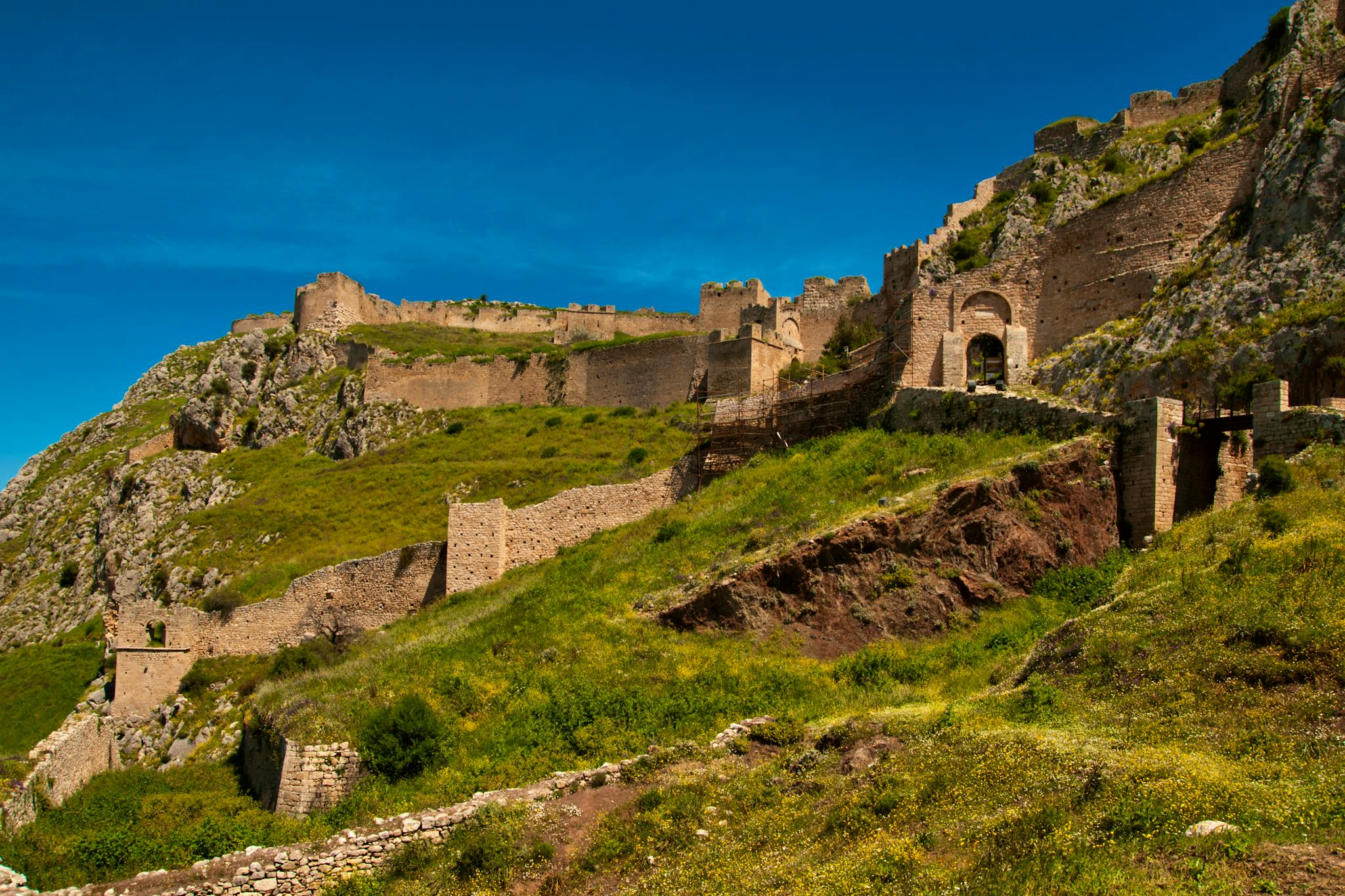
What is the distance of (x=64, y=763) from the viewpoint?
2111 cm

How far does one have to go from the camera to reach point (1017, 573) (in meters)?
16.9

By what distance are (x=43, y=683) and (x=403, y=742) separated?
21171mm

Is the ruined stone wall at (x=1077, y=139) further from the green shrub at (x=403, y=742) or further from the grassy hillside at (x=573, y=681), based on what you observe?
the green shrub at (x=403, y=742)

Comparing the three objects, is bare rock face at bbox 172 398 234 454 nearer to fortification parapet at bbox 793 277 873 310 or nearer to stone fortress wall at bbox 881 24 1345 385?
fortification parapet at bbox 793 277 873 310

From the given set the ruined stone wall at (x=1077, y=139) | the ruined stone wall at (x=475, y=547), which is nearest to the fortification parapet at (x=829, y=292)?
the ruined stone wall at (x=1077, y=139)

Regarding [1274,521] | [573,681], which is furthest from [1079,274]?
[573,681]

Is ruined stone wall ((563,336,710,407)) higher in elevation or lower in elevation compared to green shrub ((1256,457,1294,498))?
higher

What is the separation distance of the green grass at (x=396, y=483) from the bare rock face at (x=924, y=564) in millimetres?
13439

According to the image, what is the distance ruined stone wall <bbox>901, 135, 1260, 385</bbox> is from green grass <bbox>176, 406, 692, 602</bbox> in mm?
9809

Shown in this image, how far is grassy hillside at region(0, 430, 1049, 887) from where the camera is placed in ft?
47.6

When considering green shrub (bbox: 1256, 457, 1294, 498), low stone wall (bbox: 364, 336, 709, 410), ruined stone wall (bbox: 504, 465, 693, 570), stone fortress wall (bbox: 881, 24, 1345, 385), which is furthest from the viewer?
low stone wall (bbox: 364, 336, 709, 410)

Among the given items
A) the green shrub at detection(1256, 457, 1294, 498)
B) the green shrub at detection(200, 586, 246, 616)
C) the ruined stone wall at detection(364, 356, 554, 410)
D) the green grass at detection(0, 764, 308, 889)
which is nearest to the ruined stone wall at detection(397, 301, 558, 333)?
the ruined stone wall at detection(364, 356, 554, 410)

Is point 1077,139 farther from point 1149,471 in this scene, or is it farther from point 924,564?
point 924,564

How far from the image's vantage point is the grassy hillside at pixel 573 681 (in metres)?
14.5
